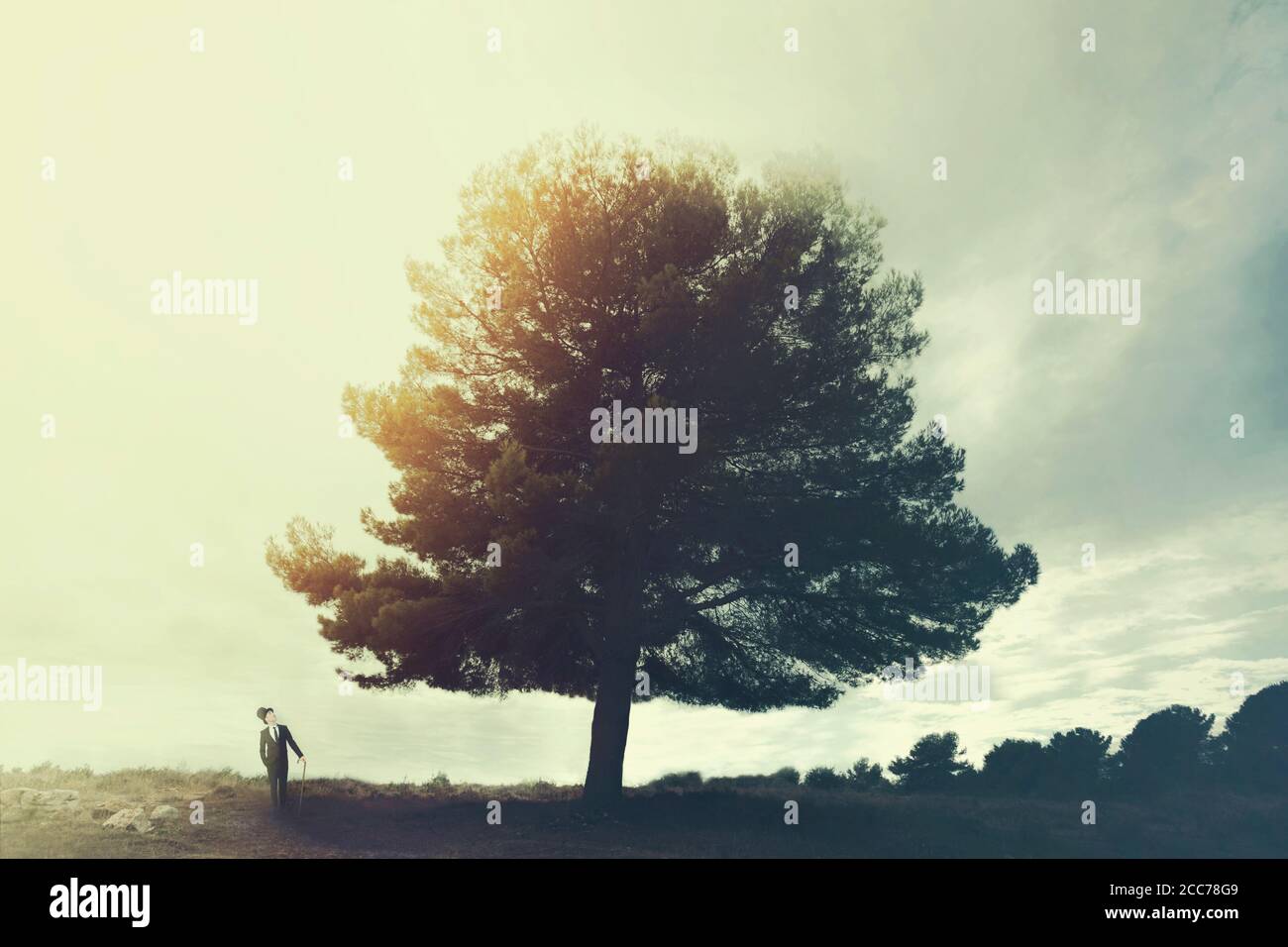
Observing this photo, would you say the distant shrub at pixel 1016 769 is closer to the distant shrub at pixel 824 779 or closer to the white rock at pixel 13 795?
the distant shrub at pixel 824 779

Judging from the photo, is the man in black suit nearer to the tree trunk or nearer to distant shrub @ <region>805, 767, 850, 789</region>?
the tree trunk

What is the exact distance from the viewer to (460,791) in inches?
901

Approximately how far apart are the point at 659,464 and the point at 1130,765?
17.1 metres

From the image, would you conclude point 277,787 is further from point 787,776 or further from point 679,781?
point 787,776

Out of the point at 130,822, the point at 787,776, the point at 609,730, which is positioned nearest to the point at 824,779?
the point at 787,776

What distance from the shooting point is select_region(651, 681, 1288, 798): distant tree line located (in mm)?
24562

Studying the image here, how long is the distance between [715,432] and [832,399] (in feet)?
8.53

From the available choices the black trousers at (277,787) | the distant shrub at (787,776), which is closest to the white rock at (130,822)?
the black trousers at (277,787)

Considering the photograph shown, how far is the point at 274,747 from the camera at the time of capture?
17359 millimetres

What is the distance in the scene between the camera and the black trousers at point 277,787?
57.2ft

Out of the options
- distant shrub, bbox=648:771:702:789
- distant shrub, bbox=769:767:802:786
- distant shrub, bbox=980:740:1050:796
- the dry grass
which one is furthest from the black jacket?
distant shrub, bbox=980:740:1050:796

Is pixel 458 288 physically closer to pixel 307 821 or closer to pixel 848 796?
pixel 307 821

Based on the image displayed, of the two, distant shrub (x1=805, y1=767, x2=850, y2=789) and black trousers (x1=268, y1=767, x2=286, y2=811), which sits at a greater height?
black trousers (x1=268, y1=767, x2=286, y2=811)

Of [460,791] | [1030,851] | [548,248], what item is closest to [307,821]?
[460,791]
